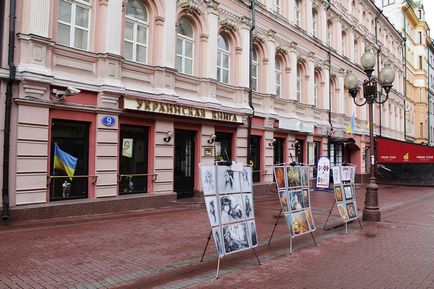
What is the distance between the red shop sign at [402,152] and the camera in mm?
26406

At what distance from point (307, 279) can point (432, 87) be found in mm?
55210

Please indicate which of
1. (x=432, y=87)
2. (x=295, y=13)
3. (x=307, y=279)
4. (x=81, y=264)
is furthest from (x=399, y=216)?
(x=432, y=87)

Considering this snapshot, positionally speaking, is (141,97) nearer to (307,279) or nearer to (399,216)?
(307,279)

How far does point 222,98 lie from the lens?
54.0 feet

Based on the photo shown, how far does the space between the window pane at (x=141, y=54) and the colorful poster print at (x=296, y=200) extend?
7859mm

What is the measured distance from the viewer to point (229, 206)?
650 centimetres

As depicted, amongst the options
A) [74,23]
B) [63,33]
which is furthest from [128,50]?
[63,33]

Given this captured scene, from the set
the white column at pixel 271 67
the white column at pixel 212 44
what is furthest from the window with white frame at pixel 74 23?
the white column at pixel 271 67

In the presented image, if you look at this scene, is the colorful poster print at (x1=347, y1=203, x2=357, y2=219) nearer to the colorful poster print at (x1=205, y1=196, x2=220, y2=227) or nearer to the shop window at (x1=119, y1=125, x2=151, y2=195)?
the colorful poster print at (x1=205, y1=196, x2=220, y2=227)

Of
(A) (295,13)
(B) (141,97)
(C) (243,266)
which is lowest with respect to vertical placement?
(C) (243,266)

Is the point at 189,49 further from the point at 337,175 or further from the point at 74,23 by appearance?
the point at 337,175

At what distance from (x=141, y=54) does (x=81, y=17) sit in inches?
95.4

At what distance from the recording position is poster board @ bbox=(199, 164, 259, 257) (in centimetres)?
612

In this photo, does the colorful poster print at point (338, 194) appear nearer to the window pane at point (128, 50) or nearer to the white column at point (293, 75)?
the window pane at point (128, 50)
